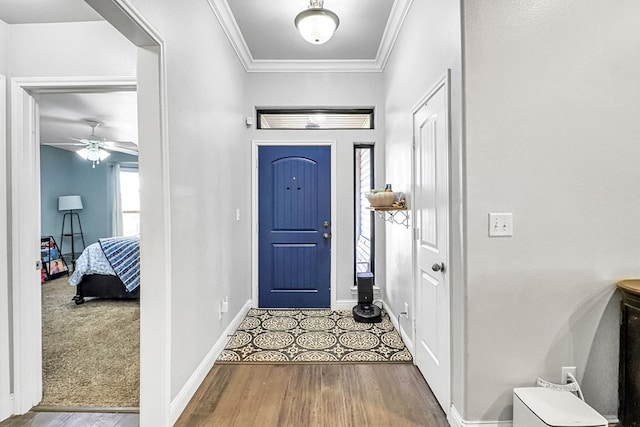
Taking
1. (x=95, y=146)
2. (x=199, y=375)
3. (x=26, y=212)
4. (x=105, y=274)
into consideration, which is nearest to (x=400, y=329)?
(x=199, y=375)

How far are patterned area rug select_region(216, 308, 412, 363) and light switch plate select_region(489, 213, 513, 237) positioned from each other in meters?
1.38

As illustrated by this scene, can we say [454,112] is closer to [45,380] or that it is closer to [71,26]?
[71,26]

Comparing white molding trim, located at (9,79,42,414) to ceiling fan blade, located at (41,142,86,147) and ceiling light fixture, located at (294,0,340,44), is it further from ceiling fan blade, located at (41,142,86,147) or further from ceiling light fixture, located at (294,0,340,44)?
ceiling fan blade, located at (41,142,86,147)

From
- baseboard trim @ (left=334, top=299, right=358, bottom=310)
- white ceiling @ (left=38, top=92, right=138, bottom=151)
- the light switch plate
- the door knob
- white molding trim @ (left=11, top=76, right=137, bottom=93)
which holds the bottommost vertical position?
baseboard trim @ (left=334, top=299, right=358, bottom=310)

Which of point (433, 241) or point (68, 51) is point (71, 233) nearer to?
point (68, 51)

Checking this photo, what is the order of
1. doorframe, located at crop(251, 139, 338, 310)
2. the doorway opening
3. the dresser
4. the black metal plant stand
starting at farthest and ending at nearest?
the black metal plant stand → doorframe, located at crop(251, 139, 338, 310) → the doorway opening → the dresser

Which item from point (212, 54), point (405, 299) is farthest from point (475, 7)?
point (405, 299)

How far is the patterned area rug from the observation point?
8.16 ft

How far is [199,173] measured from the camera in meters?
2.16

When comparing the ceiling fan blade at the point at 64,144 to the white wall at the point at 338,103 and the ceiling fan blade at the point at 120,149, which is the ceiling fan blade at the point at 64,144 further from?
the white wall at the point at 338,103

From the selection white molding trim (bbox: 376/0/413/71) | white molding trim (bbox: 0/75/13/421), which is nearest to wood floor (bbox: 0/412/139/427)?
white molding trim (bbox: 0/75/13/421)

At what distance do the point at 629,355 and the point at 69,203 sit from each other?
8182 mm

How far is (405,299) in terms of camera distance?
270 centimetres

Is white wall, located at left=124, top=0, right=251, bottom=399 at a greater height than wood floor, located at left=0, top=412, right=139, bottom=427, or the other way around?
white wall, located at left=124, top=0, right=251, bottom=399
